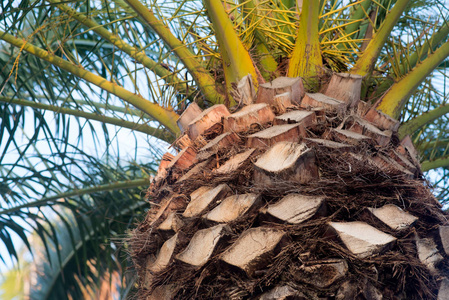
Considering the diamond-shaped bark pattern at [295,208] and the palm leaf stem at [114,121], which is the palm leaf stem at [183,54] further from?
the diamond-shaped bark pattern at [295,208]

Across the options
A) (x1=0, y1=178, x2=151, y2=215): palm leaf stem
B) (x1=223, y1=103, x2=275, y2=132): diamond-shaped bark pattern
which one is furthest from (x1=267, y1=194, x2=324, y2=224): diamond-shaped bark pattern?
(x1=0, y1=178, x2=151, y2=215): palm leaf stem

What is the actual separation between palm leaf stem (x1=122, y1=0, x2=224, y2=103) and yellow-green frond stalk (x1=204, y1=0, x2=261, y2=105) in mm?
113

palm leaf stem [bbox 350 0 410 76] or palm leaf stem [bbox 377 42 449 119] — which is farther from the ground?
palm leaf stem [bbox 350 0 410 76]

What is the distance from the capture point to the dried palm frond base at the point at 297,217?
1.25 m

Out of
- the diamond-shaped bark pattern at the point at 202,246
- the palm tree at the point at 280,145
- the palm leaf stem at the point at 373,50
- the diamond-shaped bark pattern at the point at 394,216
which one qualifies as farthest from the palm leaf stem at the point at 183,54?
the diamond-shaped bark pattern at the point at 394,216

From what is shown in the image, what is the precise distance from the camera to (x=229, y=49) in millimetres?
1828

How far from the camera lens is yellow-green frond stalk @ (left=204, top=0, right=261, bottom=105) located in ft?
5.84

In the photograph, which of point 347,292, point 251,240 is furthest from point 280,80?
point 347,292

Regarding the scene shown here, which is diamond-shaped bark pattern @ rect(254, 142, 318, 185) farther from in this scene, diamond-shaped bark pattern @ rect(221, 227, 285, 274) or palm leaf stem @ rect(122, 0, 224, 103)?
palm leaf stem @ rect(122, 0, 224, 103)

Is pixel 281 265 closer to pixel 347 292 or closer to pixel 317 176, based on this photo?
pixel 347 292

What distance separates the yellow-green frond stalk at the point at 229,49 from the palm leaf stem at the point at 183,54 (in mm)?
113

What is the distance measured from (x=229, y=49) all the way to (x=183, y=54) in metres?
0.23

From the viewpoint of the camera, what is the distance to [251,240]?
1.31 metres

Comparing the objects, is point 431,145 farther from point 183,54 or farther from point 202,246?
point 202,246
